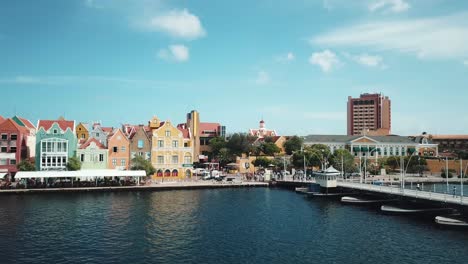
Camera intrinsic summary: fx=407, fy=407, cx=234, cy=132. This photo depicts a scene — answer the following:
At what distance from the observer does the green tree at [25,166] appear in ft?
275

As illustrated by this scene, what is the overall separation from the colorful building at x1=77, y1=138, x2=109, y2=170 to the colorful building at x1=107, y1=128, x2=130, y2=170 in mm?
1473

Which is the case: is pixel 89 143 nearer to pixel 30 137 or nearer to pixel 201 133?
pixel 30 137

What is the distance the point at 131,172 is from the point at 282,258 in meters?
54.8

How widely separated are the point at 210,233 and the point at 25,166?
55.6 meters

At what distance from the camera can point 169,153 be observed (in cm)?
9906

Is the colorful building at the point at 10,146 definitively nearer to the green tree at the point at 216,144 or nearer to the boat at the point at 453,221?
the green tree at the point at 216,144

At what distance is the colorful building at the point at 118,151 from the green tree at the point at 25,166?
1592cm

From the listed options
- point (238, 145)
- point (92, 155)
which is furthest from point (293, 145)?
point (92, 155)

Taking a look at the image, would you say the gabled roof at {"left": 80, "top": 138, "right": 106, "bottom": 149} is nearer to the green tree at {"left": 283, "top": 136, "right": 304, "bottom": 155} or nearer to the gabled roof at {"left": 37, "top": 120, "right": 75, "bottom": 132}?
the gabled roof at {"left": 37, "top": 120, "right": 75, "bottom": 132}


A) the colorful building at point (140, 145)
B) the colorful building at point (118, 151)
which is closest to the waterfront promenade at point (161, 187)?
the colorful building at point (140, 145)

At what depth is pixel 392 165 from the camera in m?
132

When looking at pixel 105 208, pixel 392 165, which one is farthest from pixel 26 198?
pixel 392 165

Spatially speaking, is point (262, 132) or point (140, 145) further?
point (262, 132)

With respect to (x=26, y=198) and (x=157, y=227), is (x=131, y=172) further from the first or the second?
(x=157, y=227)
